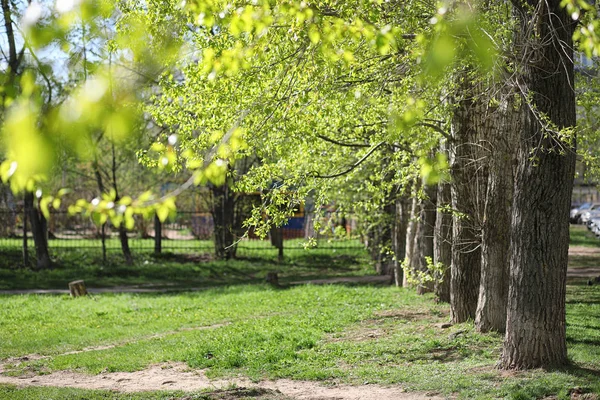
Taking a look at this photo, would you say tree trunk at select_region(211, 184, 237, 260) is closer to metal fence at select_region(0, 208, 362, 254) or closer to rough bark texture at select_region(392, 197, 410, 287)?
metal fence at select_region(0, 208, 362, 254)

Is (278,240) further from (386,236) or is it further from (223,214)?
(386,236)

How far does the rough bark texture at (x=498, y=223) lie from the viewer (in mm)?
11555

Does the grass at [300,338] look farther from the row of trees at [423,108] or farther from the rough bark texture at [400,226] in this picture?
the rough bark texture at [400,226]

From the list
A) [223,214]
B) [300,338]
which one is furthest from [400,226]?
[223,214]

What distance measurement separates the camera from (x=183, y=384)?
9977 millimetres

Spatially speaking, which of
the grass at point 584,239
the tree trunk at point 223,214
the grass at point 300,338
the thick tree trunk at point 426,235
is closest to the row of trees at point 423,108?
the grass at point 300,338

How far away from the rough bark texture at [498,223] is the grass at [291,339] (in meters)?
0.48

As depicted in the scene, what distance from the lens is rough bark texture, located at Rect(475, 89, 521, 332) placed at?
37.9 ft

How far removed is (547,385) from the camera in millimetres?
8414

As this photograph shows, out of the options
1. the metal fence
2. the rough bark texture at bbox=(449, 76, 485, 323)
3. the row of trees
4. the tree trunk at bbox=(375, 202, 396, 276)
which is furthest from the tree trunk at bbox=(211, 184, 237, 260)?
the rough bark texture at bbox=(449, 76, 485, 323)

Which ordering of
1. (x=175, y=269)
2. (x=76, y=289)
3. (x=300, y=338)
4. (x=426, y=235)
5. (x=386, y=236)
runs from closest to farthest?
(x=300, y=338), (x=426, y=235), (x=76, y=289), (x=386, y=236), (x=175, y=269)

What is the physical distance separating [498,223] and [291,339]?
12.4 ft

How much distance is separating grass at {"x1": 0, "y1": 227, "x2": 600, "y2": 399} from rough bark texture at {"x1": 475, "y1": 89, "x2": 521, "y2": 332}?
479 mm

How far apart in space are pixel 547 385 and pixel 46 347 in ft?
28.3
